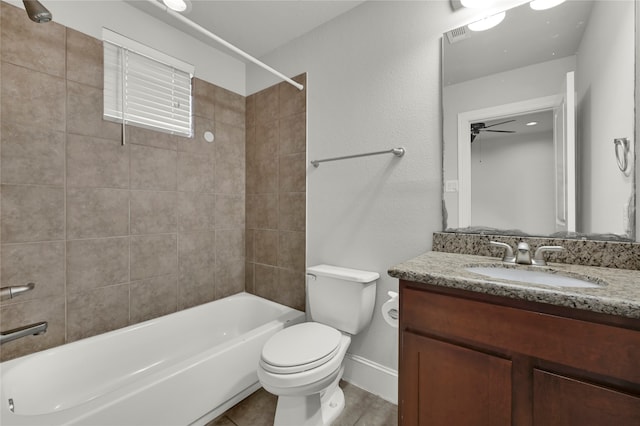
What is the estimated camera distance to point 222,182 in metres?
2.29

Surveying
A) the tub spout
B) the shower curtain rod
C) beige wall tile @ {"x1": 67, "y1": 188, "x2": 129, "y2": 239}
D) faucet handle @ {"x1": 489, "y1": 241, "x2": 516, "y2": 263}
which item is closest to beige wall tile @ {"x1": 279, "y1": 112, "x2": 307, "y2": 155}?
the shower curtain rod

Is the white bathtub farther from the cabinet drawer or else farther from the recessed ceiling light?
the recessed ceiling light

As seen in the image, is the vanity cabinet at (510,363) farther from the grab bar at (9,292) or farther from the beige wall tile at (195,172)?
the beige wall tile at (195,172)

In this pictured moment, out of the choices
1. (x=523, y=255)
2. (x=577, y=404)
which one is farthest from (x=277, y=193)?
(x=577, y=404)

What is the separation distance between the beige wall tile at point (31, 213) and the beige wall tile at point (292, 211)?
4.34 ft

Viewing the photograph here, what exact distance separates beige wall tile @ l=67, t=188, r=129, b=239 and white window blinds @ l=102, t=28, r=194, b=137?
0.48m

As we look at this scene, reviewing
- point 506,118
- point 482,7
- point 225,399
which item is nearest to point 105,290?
point 225,399

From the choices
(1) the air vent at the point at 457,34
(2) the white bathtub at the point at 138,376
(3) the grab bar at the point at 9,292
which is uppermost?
(1) the air vent at the point at 457,34

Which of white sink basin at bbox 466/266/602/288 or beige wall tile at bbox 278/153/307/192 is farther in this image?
beige wall tile at bbox 278/153/307/192

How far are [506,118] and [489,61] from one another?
309mm

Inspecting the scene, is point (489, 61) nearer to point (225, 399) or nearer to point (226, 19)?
point (226, 19)

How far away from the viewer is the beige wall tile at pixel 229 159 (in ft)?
7.43

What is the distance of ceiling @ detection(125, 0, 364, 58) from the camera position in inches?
68.2

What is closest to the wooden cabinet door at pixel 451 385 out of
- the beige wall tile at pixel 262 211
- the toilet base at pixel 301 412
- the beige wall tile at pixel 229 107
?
the toilet base at pixel 301 412
